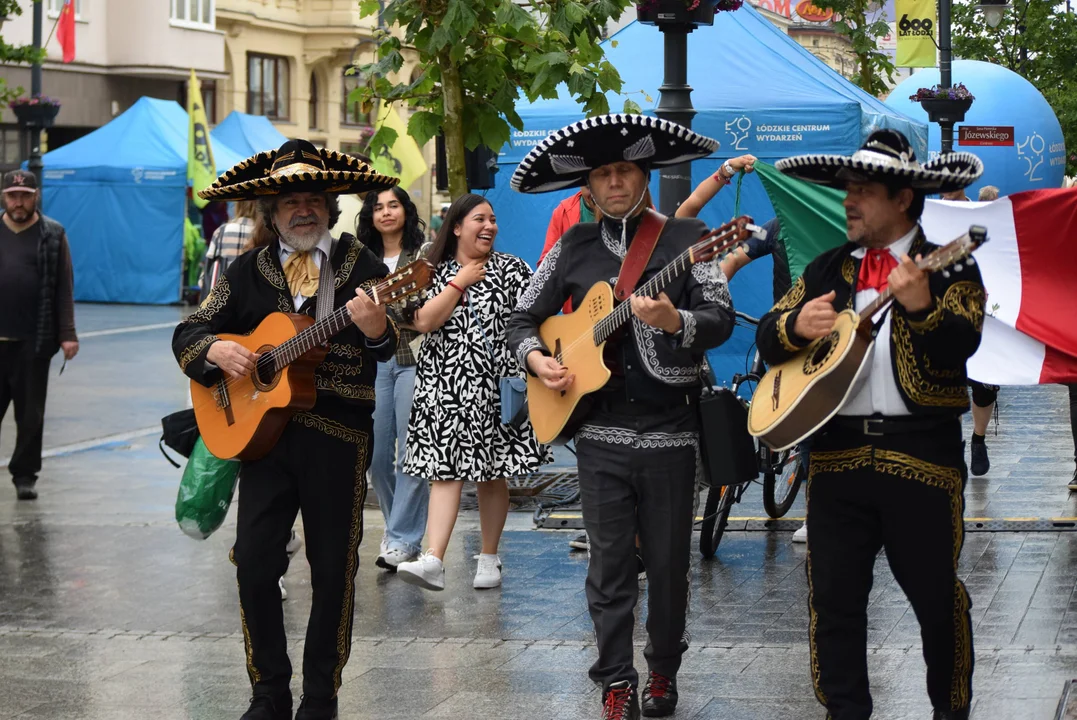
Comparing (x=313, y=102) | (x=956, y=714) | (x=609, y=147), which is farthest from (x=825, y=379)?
(x=313, y=102)

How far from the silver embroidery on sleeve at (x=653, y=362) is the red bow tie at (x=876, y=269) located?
0.82 meters

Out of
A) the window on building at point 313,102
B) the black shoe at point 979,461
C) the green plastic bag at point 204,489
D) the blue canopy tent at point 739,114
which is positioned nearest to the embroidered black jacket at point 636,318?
the green plastic bag at point 204,489

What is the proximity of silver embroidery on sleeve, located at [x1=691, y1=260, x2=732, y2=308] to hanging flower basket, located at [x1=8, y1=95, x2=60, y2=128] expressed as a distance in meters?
21.8

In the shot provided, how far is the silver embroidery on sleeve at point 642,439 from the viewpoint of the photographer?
18.7 feet

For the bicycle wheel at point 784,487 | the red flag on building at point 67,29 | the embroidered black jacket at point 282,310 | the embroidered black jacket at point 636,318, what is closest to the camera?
the embroidered black jacket at point 636,318

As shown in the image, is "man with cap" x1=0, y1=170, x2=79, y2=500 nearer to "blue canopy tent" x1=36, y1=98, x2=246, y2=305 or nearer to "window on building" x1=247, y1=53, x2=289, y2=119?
"blue canopy tent" x1=36, y1=98, x2=246, y2=305

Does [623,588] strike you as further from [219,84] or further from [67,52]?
[219,84]

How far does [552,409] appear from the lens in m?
5.95

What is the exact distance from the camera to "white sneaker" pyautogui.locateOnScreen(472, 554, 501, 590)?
8.05 m

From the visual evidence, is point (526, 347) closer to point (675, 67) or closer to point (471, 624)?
point (471, 624)

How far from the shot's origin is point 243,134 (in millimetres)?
33156

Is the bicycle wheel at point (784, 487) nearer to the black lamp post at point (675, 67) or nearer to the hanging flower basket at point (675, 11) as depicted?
the black lamp post at point (675, 67)

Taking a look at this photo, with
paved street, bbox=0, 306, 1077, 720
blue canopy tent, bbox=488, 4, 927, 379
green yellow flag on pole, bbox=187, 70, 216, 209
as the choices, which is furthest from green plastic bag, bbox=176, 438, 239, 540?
green yellow flag on pole, bbox=187, 70, 216, 209

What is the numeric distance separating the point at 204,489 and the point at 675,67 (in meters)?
3.83
